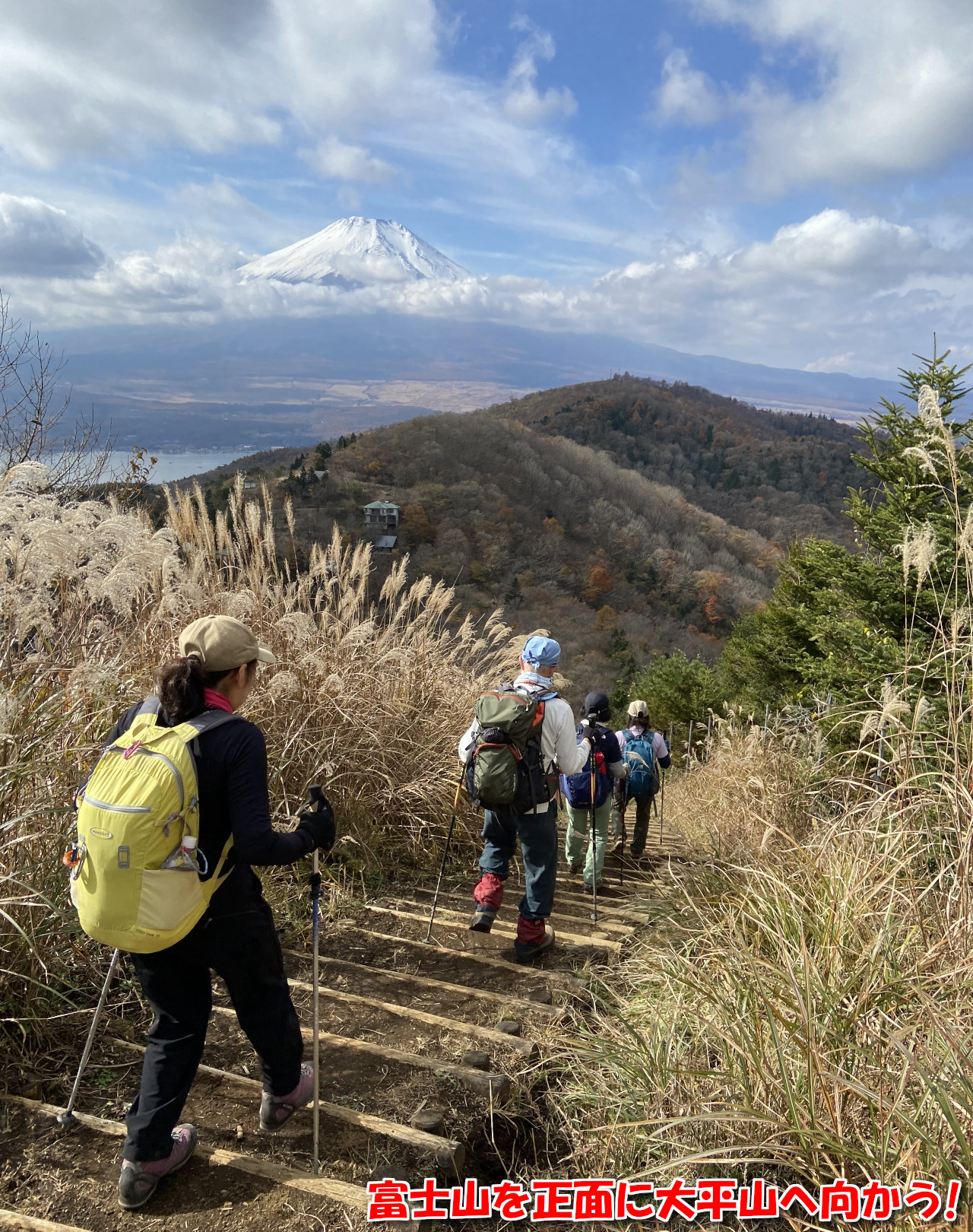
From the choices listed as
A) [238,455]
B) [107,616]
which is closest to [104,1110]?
[107,616]

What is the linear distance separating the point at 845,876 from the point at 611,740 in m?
1.94

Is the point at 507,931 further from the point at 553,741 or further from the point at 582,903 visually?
the point at 553,741

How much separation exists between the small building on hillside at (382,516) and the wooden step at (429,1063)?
40.3 m

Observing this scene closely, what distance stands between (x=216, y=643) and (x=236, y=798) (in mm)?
406

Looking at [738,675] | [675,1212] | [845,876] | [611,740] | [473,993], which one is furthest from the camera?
[738,675]

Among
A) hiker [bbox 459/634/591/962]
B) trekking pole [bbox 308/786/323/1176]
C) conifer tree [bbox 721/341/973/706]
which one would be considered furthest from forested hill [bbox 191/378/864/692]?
trekking pole [bbox 308/786/323/1176]

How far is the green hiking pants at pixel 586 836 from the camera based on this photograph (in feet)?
14.1

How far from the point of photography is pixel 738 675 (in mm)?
18891

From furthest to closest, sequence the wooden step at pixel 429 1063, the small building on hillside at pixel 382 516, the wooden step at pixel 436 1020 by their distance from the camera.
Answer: the small building on hillside at pixel 382 516 → the wooden step at pixel 436 1020 → the wooden step at pixel 429 1063

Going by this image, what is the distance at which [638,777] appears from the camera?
5055 mm

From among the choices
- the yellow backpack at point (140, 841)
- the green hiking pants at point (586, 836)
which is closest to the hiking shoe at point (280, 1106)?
the yellow backpack at point (140, 841)

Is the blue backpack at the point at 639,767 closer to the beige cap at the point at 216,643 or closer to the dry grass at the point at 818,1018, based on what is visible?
the dry grass at the point at 818,1018

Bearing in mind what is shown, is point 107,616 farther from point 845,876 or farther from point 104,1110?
point 845,876
